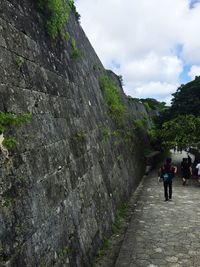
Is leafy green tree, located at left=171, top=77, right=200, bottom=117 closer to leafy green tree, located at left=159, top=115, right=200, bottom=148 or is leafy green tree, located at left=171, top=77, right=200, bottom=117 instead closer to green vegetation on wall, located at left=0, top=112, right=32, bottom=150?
leafy green tree, located at left=159, top=115, right=200, bottom=148

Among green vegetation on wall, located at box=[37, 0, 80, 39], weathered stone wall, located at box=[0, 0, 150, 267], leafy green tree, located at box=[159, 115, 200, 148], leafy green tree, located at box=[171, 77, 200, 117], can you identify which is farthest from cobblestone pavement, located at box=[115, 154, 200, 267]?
leafy green tree, located at box=[171, 77, 200, 117]

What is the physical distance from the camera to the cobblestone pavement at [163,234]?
23.0 feet

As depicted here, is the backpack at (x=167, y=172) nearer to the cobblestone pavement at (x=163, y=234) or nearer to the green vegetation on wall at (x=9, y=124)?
the cobblestone pavement at (x=163, y=234)

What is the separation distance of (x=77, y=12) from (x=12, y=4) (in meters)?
6.50

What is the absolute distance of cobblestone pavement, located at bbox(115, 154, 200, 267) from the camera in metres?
7.00

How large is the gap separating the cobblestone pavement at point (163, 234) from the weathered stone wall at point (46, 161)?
0.78m

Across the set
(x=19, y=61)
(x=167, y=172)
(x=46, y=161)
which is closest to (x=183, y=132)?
(x=167, y=172)

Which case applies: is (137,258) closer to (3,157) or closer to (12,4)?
(3,157)

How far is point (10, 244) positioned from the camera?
3.86m

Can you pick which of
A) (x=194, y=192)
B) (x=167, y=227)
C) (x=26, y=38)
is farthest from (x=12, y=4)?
(x=194, y=192)

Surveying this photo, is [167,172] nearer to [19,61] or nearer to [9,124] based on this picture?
[19,61]

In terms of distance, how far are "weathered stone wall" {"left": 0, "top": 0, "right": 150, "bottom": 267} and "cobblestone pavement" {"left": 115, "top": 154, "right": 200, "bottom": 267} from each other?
0.78 metres

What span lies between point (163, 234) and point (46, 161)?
15.2 ft

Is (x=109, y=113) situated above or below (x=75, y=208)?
above
